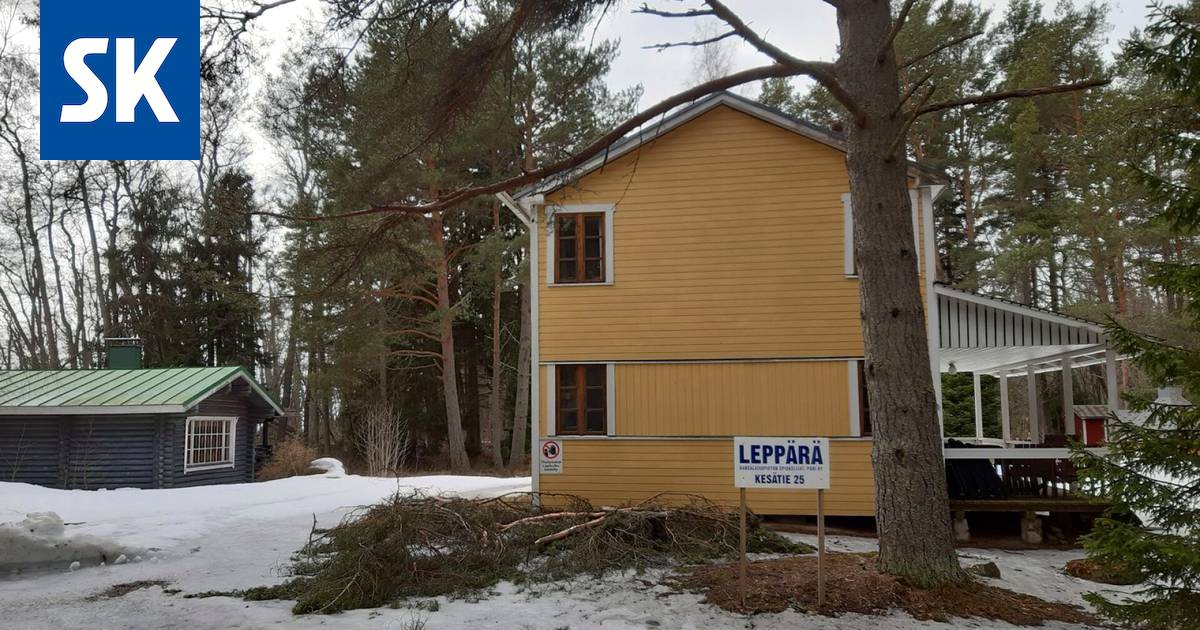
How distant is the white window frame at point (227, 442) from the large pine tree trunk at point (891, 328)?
16027 millimetres

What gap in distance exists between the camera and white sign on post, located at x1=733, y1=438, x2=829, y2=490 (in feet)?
22.3

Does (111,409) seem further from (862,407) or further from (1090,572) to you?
(1090,572)

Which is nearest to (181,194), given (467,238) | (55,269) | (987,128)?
(55,269)

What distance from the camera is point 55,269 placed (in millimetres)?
29641

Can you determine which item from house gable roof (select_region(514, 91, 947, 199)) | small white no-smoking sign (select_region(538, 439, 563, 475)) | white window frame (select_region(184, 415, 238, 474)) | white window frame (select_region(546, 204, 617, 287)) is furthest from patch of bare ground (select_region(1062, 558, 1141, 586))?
white window frame (select_region(184, 415, 238, 474))

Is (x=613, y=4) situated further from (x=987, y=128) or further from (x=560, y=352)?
(x=987, y=128)

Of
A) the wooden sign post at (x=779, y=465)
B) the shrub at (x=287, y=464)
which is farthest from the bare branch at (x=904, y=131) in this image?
the shrub at (x=287, y=464)

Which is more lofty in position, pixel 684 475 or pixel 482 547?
pixel 684 475

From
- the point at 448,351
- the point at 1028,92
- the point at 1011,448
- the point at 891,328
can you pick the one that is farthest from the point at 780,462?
the point at 448,351

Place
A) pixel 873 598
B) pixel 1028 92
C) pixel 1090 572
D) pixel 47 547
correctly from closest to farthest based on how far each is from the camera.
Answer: pixel 873 598 → pixel 1028 92 → pixel 1090 572 → pixel 47 547

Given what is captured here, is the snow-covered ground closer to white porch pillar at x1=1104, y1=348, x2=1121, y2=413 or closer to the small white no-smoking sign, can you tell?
white porch pillar at x1=1104, y1=348, x2=1121, y2=413

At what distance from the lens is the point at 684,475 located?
1174cm

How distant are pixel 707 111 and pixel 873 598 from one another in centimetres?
792

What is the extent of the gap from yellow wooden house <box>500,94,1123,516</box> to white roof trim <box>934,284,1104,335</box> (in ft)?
0.19
